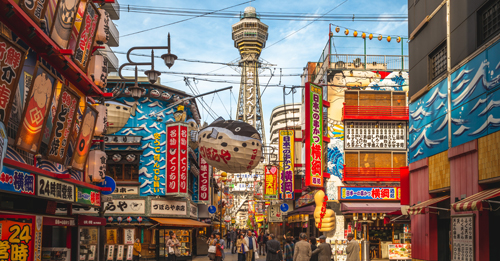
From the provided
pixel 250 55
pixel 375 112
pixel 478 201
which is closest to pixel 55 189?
pixel 478 201

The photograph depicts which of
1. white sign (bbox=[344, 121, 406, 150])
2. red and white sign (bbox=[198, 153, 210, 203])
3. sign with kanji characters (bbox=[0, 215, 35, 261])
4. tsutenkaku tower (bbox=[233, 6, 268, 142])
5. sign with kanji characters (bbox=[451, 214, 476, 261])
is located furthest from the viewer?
tsutenkaku tower (bbox=[233, 6, 268, 142])

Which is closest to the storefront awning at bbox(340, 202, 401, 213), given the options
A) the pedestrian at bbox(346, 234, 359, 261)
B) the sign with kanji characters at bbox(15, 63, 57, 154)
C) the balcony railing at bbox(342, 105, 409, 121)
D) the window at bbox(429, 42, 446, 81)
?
the balcony railing at bbox(342, 105, 409, 121)

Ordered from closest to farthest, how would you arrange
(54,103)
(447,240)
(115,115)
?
(54,103)
(447,240)
(115,115)

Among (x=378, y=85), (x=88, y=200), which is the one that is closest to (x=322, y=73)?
(x=378, y=85)

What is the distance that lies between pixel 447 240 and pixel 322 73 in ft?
63.9

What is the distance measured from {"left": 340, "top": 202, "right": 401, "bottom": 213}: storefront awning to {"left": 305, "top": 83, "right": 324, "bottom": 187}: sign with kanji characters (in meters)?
2.72

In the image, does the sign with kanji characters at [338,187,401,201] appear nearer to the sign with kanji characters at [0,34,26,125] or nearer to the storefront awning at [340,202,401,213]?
the storefront awning at [340,202,401,213]

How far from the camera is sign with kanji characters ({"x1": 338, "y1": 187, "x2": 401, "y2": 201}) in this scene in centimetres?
3152

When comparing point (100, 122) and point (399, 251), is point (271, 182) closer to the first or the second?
point (399, 251)

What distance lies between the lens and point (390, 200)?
3155 cm

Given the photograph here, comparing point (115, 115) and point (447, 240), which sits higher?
point (115, 115)

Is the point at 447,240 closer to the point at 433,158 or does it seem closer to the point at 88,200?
the point at 433,158

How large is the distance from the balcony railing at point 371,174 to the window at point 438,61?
14743 millimetres

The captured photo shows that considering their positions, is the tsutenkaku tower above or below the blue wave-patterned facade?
above
